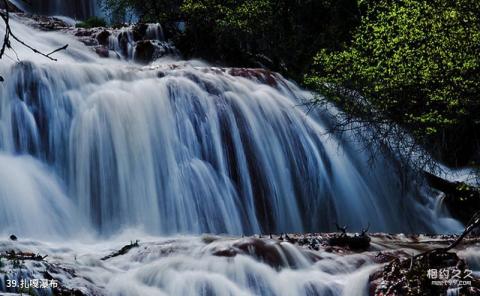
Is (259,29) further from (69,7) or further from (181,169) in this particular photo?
(69,7)

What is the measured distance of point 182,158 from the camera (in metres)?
11.1

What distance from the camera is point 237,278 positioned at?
6828 mm

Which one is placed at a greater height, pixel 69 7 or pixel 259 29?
pixel 69 7

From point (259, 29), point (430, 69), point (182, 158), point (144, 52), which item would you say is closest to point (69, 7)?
point (259, 29)

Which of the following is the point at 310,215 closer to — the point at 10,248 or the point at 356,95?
the point at 356,95

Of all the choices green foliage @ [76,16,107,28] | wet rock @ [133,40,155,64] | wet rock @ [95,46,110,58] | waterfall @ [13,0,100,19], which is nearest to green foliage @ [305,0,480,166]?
wet rock @ [133,40,155,64]

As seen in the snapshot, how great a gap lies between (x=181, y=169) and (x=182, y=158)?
0.96ft

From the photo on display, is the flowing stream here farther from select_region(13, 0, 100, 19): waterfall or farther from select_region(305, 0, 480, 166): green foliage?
select_region(13, 0, 100, 19): waterfall

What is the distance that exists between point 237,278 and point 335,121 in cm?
810

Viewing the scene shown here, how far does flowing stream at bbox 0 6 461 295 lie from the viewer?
876cm

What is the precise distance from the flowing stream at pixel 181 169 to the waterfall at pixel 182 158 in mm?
25

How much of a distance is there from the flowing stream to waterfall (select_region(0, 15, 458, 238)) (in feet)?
0.08

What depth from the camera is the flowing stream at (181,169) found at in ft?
28.7

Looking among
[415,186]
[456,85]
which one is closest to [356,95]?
[415,186]
